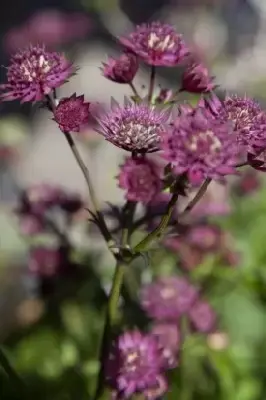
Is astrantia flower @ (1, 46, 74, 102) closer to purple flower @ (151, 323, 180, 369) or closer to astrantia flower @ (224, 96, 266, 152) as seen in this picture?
astrantia flower @ (224, 96, 266, 152)

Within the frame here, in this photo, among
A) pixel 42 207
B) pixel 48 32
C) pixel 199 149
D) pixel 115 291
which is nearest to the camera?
pixel 199 149

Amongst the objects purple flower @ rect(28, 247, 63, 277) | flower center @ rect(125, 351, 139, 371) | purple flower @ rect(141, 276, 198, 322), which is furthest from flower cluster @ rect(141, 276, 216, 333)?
flower center @ rect(125, 351, 139, 371)

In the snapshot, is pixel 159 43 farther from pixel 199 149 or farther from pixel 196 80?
pixel 199 149

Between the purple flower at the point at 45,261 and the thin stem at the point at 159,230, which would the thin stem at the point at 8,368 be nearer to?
the thin stem at the point at 159,230

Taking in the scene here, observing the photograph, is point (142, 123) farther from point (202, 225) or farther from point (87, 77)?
point (87, 77)

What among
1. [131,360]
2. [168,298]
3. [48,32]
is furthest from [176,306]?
[48,32]

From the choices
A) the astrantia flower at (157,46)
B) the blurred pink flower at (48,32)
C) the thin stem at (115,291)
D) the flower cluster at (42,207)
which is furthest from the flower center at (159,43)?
the blurred pink flower at (48,32)
